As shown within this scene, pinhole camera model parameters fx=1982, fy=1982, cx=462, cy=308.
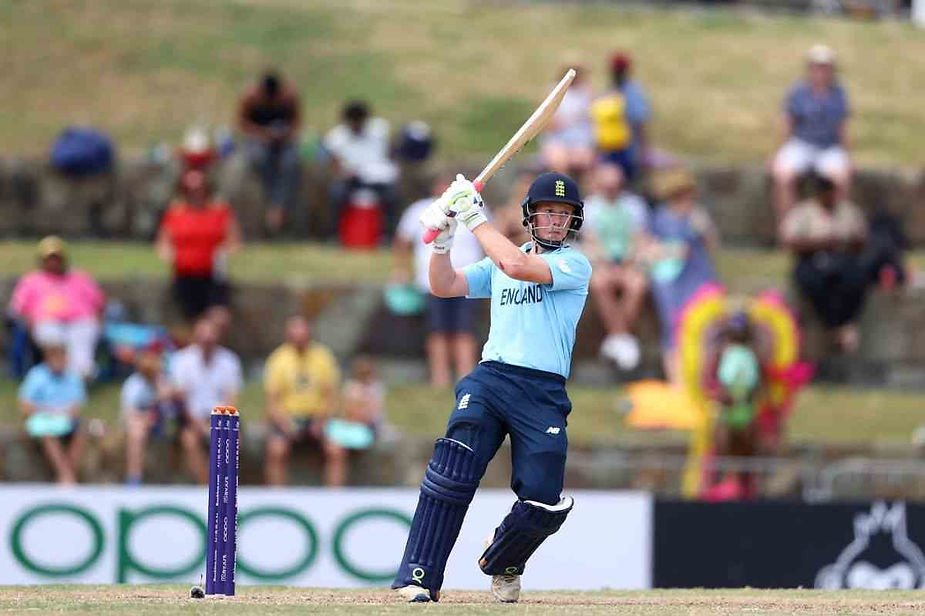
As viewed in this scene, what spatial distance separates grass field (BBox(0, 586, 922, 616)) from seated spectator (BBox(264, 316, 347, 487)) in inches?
229

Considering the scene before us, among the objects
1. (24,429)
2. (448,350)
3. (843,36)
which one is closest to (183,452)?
(24,429)

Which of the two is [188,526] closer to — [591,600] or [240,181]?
[591,600]

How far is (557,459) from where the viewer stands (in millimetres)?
9242

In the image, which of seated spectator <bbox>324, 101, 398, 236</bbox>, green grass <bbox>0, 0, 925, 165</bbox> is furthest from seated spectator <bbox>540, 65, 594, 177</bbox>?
green grass <bbox>0, 0, 925, 165</bbox>

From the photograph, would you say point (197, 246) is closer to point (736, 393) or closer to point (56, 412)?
point (56, 412)

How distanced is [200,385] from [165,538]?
2465mm

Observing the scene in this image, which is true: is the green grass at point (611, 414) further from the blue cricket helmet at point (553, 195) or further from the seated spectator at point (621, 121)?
the blue cricket helmet at point (553, 195)

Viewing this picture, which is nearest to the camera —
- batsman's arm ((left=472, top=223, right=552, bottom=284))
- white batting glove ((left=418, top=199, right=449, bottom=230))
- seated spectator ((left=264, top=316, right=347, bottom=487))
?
batsman's arm ((left=472, top=223, right=552, bottom=284))

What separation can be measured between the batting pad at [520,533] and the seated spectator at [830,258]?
34.5 ft

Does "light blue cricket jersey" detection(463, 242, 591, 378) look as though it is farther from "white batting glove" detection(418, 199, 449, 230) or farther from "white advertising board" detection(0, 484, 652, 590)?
"white advertising board" detection(0, 484, 652, 590)

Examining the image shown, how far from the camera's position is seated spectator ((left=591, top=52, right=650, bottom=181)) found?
20156mm

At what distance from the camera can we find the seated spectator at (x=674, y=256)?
18891 millimetres

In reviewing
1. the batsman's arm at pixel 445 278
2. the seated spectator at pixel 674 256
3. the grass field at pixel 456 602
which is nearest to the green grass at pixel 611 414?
the seated spectator at pixel 674 256

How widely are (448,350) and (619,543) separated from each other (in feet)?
15.1
